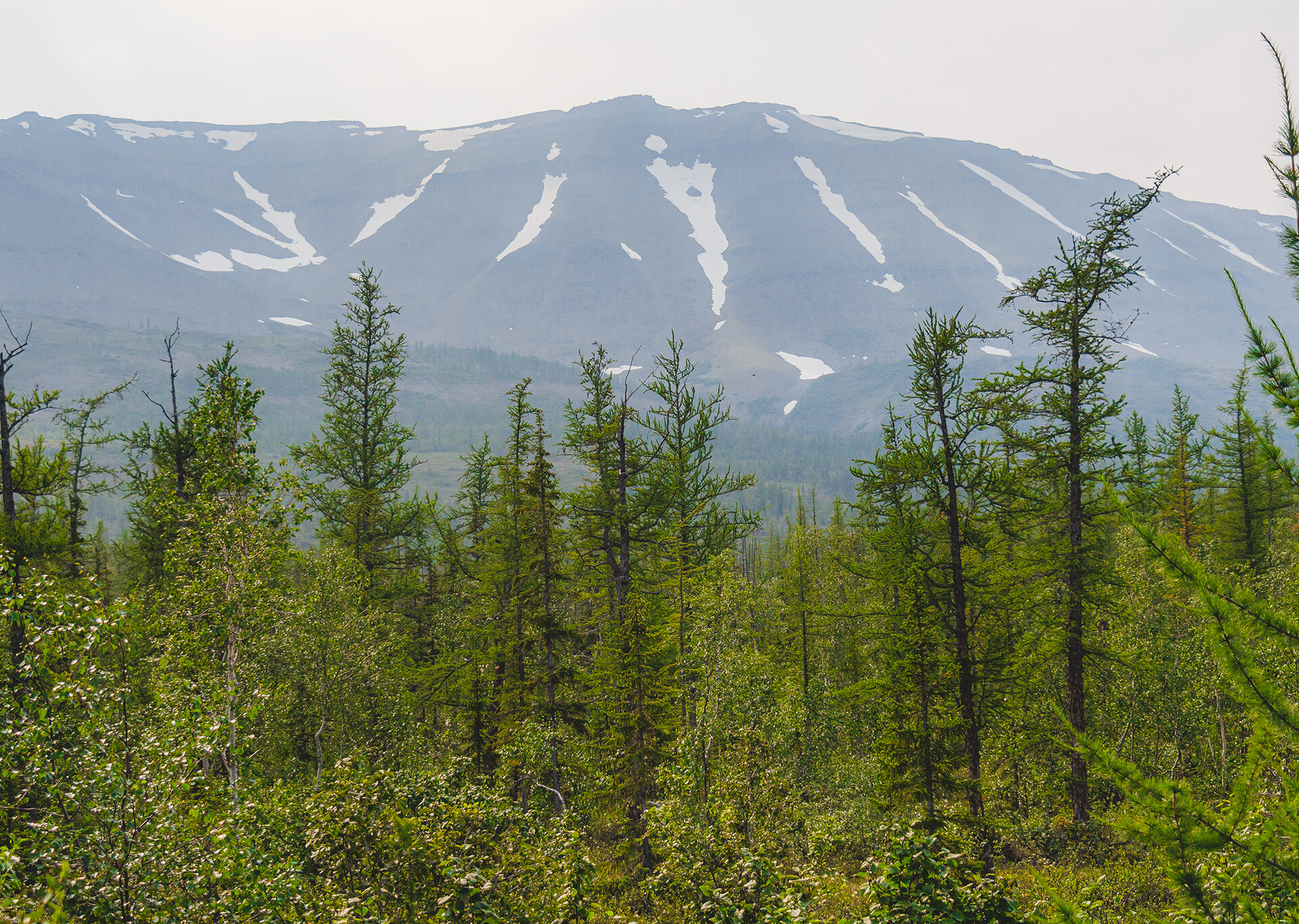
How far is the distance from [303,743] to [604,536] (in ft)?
43.3

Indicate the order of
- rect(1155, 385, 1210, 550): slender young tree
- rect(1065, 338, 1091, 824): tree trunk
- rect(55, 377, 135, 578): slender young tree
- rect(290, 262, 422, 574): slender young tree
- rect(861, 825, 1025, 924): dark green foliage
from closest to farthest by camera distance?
rect(861, 825, 1025, 924): dark green foliage, rect(1065, 338, 1091, 824): tree trunk, rect(55, 377, 135, 578): slender young tree, rect(290, 262, 422, 574): slender young tree, rect(1155, 385, 1210, 550): slender young tree

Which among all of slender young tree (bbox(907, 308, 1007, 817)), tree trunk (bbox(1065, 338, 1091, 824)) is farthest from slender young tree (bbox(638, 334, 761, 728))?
tree trunk (bbox(1065, 338, 1091, 824))

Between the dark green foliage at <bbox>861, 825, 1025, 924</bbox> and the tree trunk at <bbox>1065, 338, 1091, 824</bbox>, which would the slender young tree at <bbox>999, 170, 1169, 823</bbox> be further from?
the dark green foliage at <bbox>861, 825, 1025, 924</bbox>

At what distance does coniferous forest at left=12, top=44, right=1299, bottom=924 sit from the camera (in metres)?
6.40

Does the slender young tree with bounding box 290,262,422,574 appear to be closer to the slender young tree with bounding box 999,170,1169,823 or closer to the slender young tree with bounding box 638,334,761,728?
the slender young tree with bounding box 638,334,761,728

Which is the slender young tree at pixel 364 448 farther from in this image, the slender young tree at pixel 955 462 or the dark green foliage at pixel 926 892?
the dark green foliage at pixel 926 892

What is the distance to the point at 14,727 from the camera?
6.68 meters

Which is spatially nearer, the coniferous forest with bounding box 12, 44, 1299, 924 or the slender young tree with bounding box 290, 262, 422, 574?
the coniferous forest with bounding box 12, 44, 1299, 924

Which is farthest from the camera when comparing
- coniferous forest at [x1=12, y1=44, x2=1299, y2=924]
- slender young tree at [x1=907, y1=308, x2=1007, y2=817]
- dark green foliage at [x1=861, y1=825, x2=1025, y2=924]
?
slender young tree at [x1=907, y1=308, x2=1007, y2=817]

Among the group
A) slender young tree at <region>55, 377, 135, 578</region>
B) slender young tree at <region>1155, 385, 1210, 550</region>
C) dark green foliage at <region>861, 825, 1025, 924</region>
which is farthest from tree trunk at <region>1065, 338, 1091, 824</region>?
slender young tree at <region>55, 377, 135, 578</region>

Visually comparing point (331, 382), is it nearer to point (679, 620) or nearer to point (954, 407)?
point (679, 620)

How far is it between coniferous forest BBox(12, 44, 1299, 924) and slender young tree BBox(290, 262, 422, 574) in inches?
8.1

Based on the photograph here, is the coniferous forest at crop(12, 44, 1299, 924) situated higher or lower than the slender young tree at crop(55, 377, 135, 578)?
lower

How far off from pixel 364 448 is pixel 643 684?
17.1 meters
